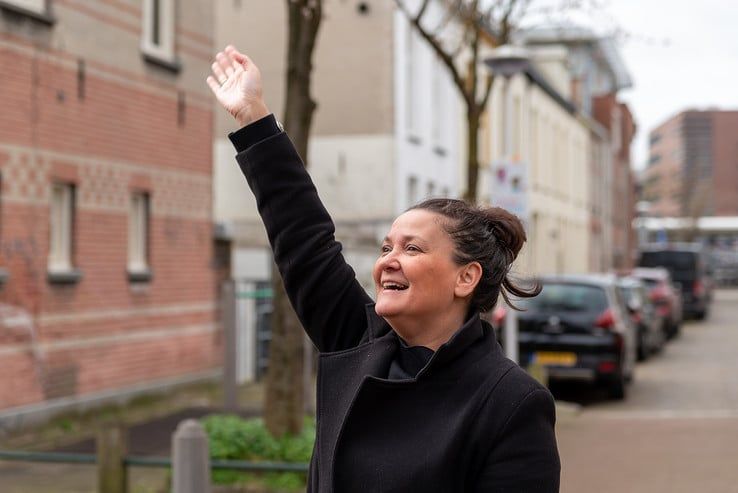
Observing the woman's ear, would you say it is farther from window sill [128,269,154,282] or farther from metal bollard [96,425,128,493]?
window sill [128,269,154,282]

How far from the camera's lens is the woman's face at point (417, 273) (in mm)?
2729

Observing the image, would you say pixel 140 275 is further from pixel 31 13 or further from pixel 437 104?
pixel 437 104

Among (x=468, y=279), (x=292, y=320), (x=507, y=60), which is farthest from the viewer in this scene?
(x=507, y=60)

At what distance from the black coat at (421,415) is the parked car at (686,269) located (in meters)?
36.7

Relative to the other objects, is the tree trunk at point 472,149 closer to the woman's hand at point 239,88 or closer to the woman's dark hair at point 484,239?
the woman's hand at point 239,88

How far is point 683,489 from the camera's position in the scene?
972cm

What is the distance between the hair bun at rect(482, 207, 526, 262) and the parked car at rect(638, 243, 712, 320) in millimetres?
36641

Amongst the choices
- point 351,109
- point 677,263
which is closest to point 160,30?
point 351,109

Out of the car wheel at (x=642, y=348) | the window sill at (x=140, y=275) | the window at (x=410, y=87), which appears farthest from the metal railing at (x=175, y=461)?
the window at (x=410, y=87)

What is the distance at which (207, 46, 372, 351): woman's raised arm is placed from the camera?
3000 mm

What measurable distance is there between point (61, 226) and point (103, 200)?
0.89 m

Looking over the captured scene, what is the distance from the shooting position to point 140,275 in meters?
15.6

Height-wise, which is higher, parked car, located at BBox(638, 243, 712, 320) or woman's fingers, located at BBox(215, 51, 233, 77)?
woman's fingers, located at BBox(215, 51, 233, 77)

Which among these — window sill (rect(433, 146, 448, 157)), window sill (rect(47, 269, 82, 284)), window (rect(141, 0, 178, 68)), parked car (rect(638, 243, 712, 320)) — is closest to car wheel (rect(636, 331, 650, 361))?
window sill (rect(433, 146, 448, 157))
